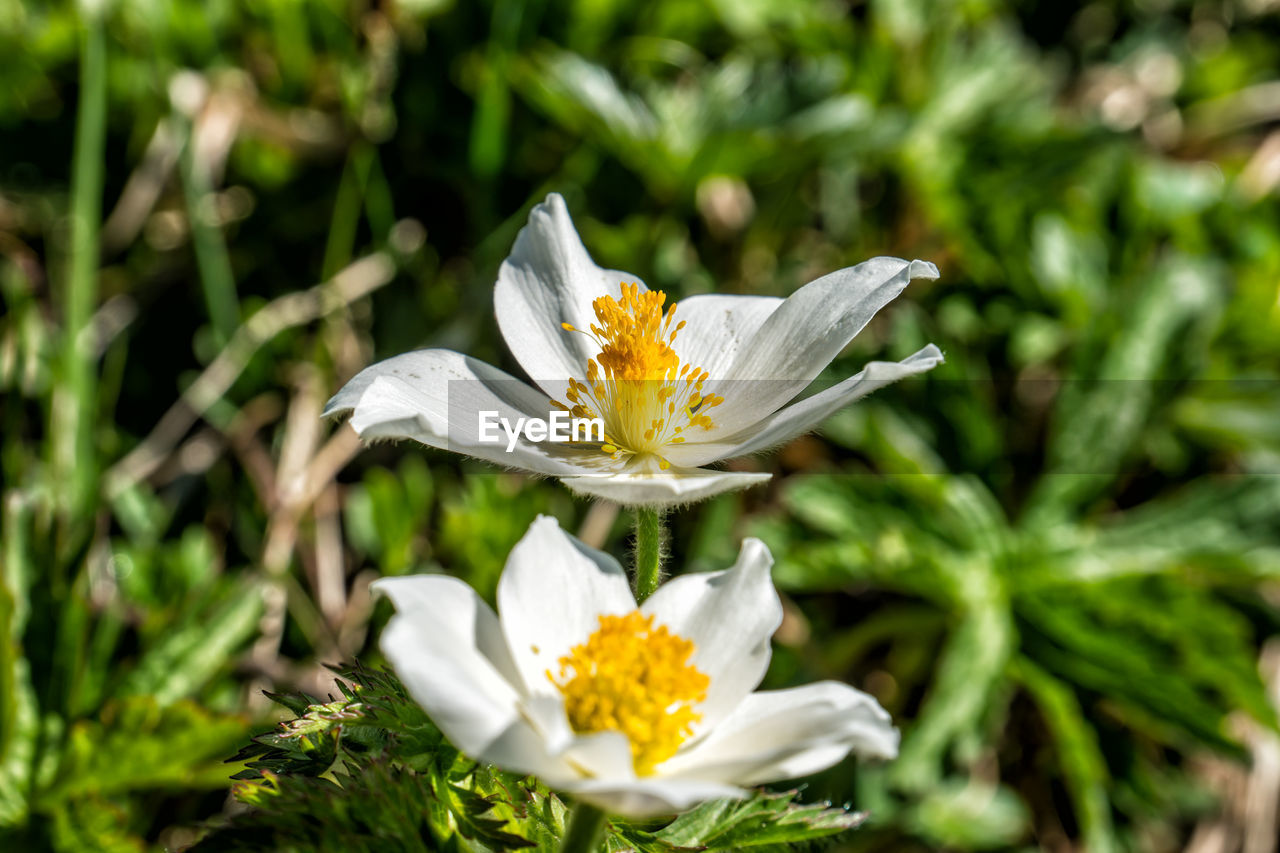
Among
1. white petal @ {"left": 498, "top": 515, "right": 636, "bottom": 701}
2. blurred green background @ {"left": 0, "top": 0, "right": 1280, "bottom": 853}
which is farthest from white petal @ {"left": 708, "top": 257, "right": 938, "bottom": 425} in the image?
blurred green background @ {"left": 0, "top": 0, "right": 1280, "bottom": 853}

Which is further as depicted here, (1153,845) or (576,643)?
(1153,845)

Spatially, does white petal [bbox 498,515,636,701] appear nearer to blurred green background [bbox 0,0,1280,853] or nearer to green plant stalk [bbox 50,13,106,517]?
blurred green background [bbox 0,0,1280,853]

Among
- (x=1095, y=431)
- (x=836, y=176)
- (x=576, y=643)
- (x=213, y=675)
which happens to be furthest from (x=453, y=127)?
(x=576, y=643)

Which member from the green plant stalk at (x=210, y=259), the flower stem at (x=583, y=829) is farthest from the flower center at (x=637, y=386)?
the green plant stalk at (x=210, y=259)

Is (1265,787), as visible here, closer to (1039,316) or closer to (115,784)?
(1039,316)

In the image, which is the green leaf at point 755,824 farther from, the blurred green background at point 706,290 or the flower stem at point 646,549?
the blurred green background at point 706,290

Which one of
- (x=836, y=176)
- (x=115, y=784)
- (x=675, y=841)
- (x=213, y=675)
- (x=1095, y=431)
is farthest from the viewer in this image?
(x=836, y=176)

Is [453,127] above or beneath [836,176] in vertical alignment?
above
